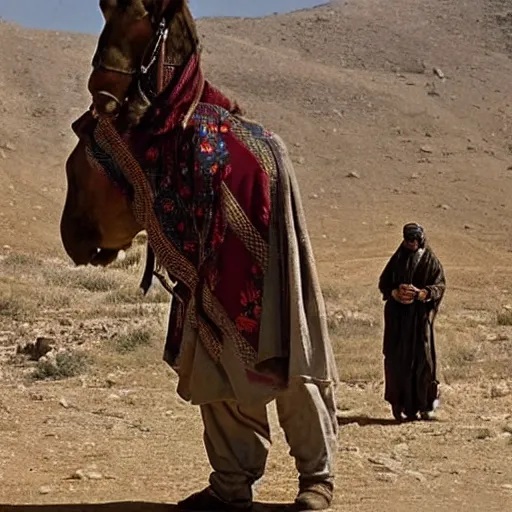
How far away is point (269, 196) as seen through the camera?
15.3 ft

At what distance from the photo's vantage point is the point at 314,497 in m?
4.96

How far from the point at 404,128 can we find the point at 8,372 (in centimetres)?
2483

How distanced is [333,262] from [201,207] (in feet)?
58.7

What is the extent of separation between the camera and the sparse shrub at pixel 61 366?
32.1ft

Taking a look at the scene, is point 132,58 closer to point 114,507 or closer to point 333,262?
point 114,507

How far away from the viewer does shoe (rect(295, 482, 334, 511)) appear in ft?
16.2

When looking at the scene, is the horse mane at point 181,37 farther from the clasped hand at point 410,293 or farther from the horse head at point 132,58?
the clasped hand at point 410,293

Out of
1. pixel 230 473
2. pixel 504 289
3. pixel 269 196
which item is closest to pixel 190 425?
pixel 230 473

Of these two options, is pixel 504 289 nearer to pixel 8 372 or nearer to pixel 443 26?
pixel 8 372

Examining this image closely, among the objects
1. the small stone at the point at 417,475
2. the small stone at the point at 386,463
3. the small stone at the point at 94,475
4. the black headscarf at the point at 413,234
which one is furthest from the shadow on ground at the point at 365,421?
the small stone at the point at 94,475

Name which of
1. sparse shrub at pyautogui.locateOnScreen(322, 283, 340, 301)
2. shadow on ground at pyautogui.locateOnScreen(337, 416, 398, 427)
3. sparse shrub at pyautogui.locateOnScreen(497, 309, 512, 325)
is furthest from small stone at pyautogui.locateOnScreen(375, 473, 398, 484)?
Answer: sparse shrub at pyautogui.locateOnScreen(322, 283, 340, 301)

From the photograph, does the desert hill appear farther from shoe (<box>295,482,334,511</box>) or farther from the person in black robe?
shoe (<box>295,482,334,511</box>)

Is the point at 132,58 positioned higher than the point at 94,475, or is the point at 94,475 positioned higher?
the point at 132,58

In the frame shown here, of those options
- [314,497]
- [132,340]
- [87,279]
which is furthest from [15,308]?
[314,497]
